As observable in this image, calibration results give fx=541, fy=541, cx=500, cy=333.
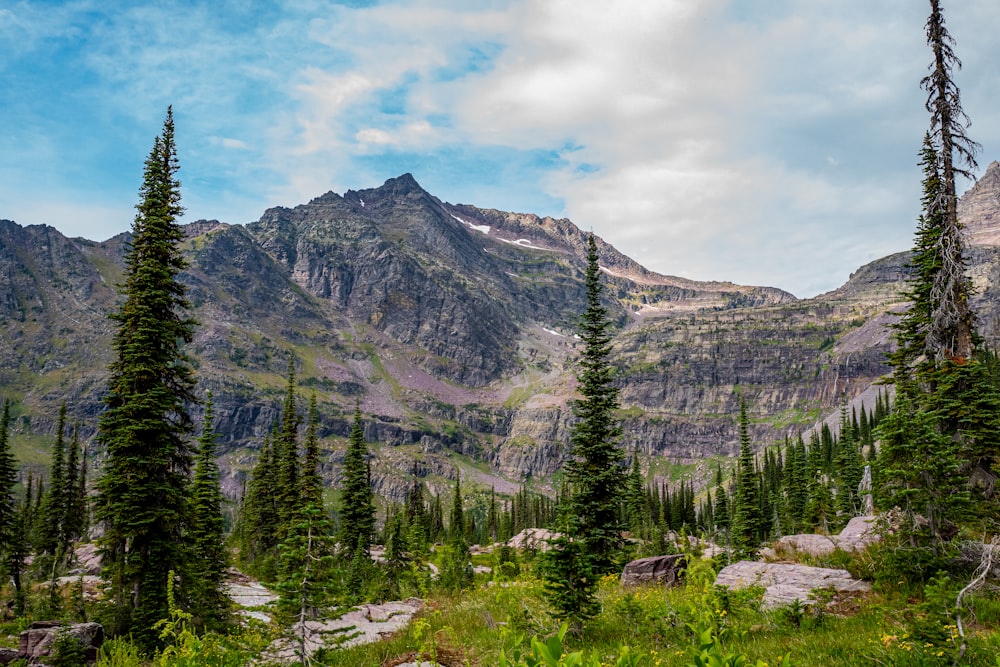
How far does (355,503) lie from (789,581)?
1624 inches

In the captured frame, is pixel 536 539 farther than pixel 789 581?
Yes

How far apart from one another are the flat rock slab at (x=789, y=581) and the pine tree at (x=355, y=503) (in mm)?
37378

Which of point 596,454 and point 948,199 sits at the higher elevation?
point 948,199

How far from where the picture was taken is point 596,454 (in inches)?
1100

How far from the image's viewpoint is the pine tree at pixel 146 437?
20172 millimetres

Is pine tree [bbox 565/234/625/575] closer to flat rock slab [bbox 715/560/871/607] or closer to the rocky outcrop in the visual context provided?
the rocky outcrop

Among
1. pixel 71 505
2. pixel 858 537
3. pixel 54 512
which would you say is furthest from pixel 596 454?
pixel 54 512

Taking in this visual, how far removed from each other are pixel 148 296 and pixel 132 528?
893cm

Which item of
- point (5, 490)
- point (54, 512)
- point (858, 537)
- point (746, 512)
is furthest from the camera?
point (54, 512)

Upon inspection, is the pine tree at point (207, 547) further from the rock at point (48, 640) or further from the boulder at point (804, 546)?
the boulder at point (804, 546)

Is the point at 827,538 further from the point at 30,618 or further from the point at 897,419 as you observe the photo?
the point at 30,618

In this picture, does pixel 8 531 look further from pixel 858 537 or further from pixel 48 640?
pixel 858 537

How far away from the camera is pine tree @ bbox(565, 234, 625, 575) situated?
86.4 feet

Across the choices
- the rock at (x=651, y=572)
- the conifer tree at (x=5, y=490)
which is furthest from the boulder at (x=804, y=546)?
the conifer tree at (x=5, y=490)
